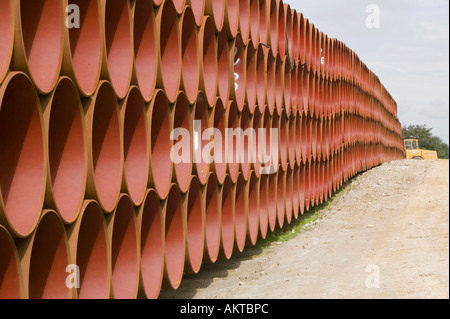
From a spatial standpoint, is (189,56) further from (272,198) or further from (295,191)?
(295,191)

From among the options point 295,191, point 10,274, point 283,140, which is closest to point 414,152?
point 295,191

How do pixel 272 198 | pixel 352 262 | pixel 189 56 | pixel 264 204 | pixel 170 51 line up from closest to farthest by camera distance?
pixel 170 51
pixel 189 56
pixel 352 262
pixel 264 204
pixel 272 198

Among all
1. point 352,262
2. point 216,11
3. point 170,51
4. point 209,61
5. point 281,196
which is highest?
point 216,11

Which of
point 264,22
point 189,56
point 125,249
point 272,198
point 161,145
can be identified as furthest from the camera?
point 272,198

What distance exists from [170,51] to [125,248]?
1961 millimetres

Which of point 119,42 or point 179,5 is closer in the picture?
point 119,42

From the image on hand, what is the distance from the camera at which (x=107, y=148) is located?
4238mm

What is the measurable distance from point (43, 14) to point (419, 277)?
149 inches

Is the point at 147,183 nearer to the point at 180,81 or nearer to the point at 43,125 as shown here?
the point at 180,81

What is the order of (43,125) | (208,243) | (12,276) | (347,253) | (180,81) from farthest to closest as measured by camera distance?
(347,253), (208,243), (180,81), (43,125), (12,276)

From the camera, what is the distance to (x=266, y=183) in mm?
8664

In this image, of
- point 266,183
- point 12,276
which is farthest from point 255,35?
point 12,276

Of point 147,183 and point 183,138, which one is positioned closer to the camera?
point 147,183

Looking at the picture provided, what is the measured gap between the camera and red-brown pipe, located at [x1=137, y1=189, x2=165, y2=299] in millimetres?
4980
